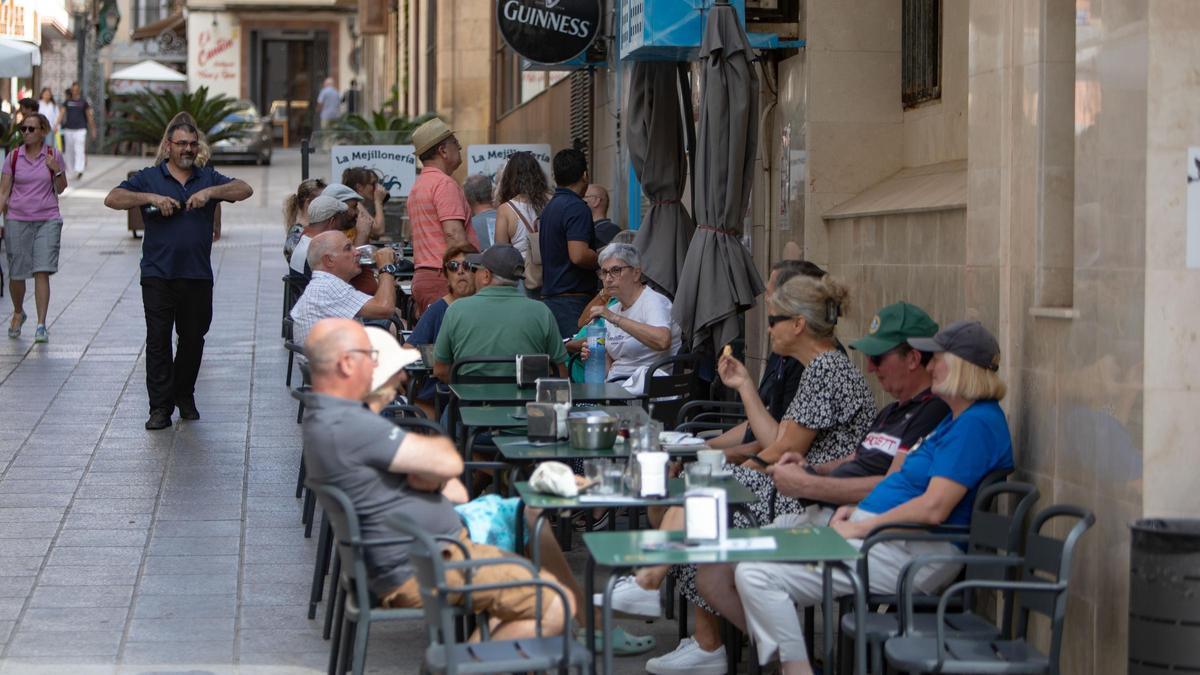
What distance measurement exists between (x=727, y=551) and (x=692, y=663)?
1419 millimetres

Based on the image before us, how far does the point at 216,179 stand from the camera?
1054 cm

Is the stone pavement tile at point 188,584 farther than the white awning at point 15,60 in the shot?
No

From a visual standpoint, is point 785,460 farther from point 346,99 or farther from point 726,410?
point 346,99

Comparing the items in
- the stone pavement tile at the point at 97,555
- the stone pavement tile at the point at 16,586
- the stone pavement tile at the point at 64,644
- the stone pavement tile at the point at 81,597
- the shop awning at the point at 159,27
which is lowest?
the stone pavement tile at the point at 64,644

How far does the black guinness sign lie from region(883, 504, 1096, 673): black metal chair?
9960 mm

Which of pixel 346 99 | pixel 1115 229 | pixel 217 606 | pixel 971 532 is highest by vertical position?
pixel 346 99

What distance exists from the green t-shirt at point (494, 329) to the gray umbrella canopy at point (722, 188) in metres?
0.90

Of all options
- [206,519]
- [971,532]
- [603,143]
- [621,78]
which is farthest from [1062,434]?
[603,143]

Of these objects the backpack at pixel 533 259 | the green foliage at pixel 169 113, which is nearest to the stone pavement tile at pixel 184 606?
the backpack at pixel 533 259

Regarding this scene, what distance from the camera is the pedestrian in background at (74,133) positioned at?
107 feet

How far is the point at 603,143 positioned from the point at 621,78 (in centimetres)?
185

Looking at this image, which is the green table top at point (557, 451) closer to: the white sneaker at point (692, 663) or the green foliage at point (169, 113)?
the white sneaker at point (692, 663)

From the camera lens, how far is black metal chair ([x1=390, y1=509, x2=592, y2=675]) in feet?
15.2

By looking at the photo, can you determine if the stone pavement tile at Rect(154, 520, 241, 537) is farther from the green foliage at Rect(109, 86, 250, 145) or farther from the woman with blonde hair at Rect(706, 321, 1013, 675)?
the green foliage at Rect(109, 86, 250, 145)
